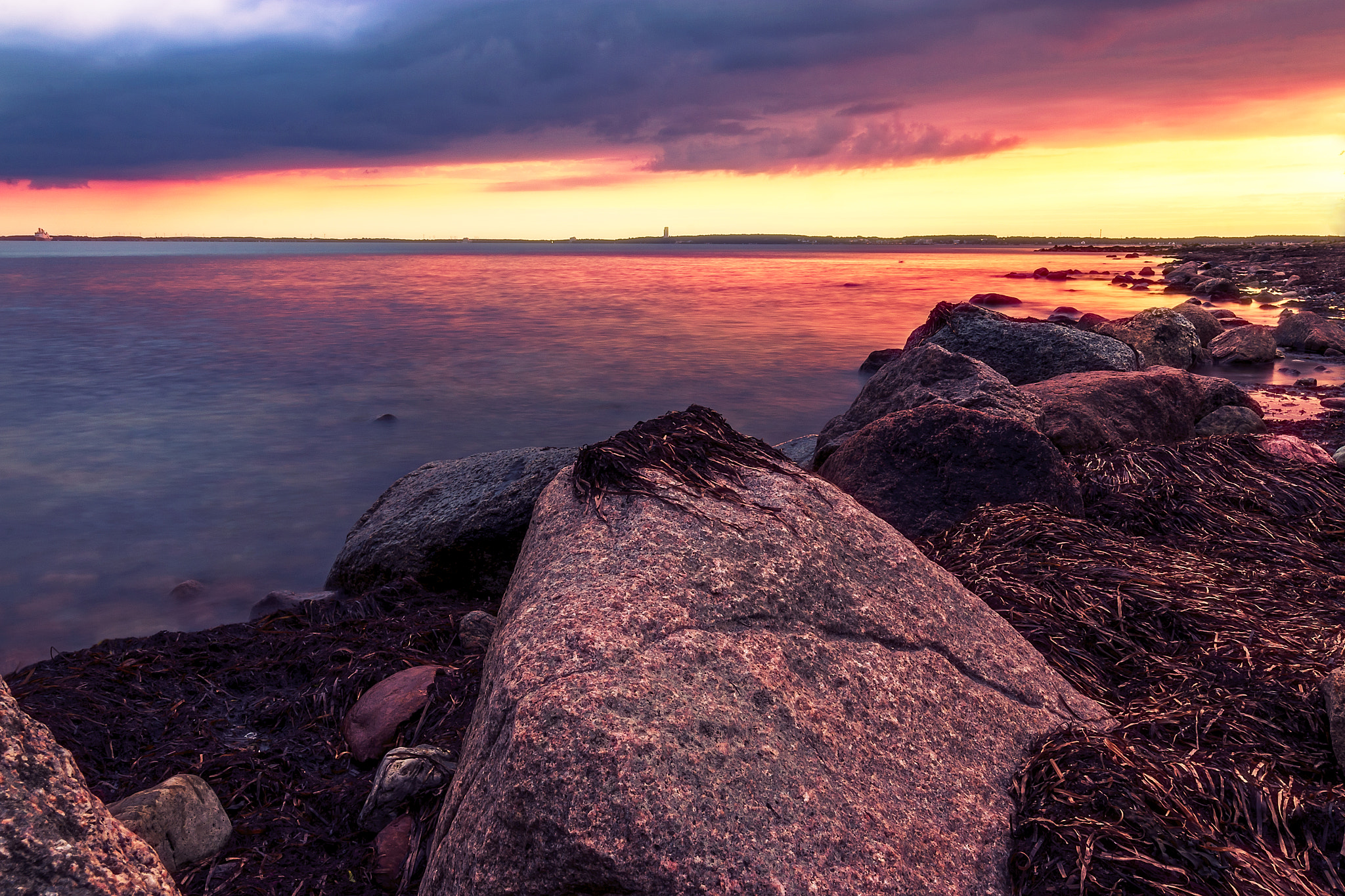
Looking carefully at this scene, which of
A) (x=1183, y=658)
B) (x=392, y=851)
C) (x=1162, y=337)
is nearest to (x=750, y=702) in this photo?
(x=392, y=851)

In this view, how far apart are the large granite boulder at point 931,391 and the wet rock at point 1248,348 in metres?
11.5

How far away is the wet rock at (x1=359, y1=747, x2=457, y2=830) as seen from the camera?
9.41 feet

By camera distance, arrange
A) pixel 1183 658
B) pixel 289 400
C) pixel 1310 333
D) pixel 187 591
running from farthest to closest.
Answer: pixel 1310 333 < pixel 289 400 < pixel 187 591 < pixel 1183 658

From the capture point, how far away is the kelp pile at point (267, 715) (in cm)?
284

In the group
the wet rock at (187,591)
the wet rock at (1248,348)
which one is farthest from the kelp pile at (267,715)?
the wet rock at (1248,348)

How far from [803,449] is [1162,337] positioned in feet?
29.5

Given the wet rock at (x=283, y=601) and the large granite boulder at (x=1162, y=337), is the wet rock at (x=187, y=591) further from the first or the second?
the large granite boulder at (x=1162, y=337)

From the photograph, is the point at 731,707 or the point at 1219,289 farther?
the point at 1219,289

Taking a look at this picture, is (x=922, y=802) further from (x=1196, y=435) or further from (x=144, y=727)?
(x=1196, y=435)

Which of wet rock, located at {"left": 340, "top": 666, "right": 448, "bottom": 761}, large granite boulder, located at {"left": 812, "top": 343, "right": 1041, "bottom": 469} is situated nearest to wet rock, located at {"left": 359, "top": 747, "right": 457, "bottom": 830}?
wet rock, located at {"left": 340, "top": 666, "right": 448, "bottom": 761}

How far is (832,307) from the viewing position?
32.2 metres

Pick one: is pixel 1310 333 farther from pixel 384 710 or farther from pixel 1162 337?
pixel 384 710

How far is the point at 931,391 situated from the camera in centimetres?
709

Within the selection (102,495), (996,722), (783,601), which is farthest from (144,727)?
(102,495)
